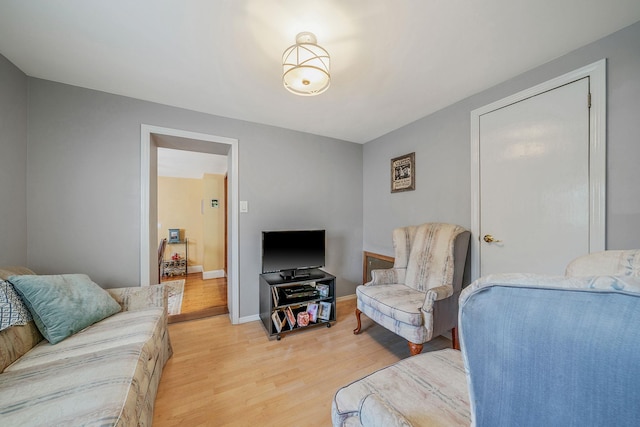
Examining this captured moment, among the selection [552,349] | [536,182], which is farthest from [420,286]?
[552,349]

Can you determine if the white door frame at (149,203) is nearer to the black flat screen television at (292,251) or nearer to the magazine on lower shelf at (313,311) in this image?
the black flat screen television at (292,251)

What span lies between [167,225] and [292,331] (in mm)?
4342

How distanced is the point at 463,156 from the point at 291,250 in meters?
1.95

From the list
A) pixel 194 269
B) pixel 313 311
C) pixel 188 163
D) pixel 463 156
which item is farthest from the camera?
pixel 194 269

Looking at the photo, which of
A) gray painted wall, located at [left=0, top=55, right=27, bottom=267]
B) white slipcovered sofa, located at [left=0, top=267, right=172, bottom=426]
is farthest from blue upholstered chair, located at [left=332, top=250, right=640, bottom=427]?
gray painted wall, located at [left=0, top=55, right=27, bottom=267]

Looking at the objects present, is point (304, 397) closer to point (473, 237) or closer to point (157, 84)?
point (473, 237)

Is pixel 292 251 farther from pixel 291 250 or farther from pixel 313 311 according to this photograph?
pixel 313 311

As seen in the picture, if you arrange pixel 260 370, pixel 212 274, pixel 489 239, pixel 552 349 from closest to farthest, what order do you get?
1. pixel 552 349
2. pixel 260 370
3. pixel 489 239
4. pixel 212 274

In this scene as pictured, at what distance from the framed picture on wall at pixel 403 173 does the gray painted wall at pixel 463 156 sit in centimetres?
6

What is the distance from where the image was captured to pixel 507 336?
462 millimetres

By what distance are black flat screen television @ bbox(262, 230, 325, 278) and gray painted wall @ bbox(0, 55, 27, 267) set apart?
177cm

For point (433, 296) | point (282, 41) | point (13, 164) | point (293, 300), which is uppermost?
point (282, 41)

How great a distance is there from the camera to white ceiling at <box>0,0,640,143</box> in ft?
3.86

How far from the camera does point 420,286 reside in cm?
211
